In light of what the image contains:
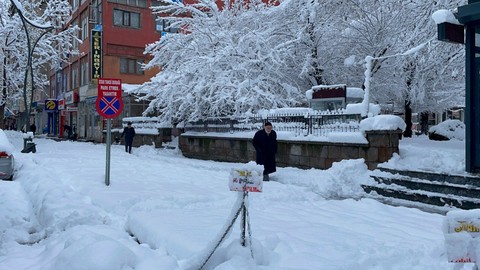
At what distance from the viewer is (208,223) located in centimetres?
670

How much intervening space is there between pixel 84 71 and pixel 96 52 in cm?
657

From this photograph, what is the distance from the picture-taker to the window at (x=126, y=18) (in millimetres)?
35656

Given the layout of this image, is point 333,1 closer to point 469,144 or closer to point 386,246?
point 469,144

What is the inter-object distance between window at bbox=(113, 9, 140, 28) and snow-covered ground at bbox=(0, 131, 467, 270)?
2528cm

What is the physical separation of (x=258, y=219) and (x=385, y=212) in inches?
98.1

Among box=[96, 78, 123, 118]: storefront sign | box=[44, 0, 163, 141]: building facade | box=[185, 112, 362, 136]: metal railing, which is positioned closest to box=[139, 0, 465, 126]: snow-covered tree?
box=[185, 112, 362, 136]: metal railing

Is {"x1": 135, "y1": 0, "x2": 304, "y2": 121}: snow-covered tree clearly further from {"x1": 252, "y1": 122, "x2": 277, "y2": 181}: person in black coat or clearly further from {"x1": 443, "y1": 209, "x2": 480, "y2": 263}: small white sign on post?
{"x1": 443, "y1": 209, "x2": 480, "y2": 263}: small white sign on post

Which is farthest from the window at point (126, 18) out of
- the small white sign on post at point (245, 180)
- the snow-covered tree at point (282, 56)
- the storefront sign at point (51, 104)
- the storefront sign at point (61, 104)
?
the small white sign on post at point (245, 180)

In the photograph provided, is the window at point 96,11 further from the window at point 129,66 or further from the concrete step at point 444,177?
the concrete step at point 444,177

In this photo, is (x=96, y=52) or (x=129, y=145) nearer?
(x=129, y=145)

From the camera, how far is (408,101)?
23219 mm

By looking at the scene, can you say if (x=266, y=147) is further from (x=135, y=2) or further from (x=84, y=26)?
(x=84, y=26)

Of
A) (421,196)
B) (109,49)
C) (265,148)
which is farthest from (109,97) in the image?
(109,49)

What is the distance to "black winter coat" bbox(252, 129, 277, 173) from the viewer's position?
40.5ft
